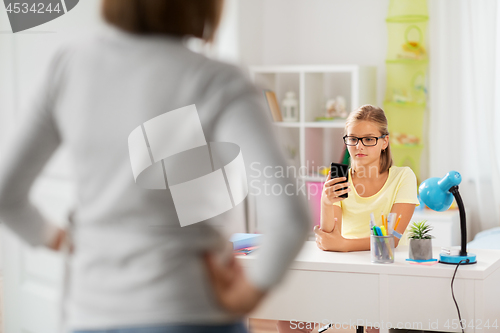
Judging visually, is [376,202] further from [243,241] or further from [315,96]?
[315,96]

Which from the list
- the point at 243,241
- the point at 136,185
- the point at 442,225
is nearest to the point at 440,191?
the point at 243,241

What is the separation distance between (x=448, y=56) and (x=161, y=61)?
3.49m

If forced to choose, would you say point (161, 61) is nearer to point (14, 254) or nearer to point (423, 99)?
point (14, 254)

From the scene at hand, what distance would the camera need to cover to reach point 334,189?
1.95 metres

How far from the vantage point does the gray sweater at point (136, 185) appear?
505 millimetres

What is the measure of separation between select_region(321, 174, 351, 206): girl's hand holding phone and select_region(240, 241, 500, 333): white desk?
0.22 metres

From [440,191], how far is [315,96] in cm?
227

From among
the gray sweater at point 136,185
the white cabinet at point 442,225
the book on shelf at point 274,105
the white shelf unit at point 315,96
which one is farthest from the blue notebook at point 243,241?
the book on shelf at point 274,105

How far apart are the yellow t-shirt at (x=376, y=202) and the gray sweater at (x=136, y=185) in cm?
165

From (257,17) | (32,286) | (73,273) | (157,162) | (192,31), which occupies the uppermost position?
(257,17)

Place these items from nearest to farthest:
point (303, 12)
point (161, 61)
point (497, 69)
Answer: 1. point (161, 61)
2. point (497, 69)
3. point (303, 12)

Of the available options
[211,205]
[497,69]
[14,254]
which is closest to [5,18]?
[14,254]

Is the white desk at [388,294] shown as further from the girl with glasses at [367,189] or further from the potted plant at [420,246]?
the girl with glasses at [367,189]

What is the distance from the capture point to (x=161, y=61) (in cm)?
53
